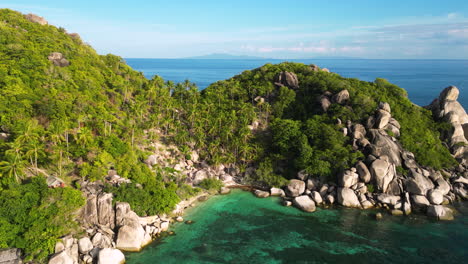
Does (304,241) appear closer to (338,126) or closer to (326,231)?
(326,231)

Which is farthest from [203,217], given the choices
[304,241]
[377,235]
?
[377,235]

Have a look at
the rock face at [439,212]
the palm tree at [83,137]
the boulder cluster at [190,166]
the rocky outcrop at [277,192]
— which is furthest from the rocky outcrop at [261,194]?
the palm tree at [83,137]

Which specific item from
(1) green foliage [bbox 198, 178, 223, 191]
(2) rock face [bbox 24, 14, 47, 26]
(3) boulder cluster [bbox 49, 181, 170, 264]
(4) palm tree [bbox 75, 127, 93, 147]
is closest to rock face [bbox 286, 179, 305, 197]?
(1) green foliage [bbox 198, 178, 223, 191]

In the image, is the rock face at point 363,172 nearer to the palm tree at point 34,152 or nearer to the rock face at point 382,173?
the rock face at point 382,173


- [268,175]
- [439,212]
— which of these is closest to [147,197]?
[268,175]

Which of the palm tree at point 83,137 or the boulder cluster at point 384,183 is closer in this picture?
the palm tree at point 83,137

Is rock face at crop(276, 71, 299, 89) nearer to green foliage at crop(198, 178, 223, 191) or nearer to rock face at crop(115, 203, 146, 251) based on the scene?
green foliage at crop(198, 178, 223, 191)

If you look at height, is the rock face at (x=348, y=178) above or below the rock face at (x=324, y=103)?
below
